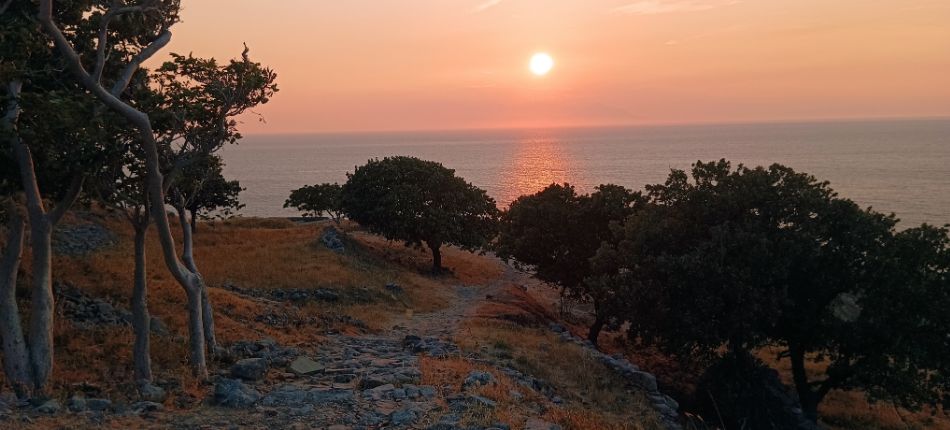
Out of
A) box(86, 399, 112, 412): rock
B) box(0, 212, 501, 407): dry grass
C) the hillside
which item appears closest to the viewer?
box(86, 399, 112, 412): rock

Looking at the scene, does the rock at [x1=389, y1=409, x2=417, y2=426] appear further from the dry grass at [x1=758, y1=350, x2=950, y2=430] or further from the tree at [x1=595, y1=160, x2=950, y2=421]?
the dry grass at [x1=758, y1=350, x2=950, y2=430]

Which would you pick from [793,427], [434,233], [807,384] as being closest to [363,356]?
[793,427]

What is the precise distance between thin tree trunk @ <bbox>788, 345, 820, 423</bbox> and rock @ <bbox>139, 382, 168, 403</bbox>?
26124mm

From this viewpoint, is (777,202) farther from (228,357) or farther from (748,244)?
(228,357)

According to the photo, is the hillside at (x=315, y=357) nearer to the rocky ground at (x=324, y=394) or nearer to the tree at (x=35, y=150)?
the rocky ground at (x=324, y=394)

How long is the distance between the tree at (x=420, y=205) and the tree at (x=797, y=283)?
2464 centimetres

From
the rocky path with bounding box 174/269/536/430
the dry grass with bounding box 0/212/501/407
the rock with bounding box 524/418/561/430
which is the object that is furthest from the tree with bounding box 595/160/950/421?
the dry grass with bounding box 0/212/501/407

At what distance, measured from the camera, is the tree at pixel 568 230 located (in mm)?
38906

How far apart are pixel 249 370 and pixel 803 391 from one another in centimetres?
2438

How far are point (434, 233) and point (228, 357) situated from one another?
33503 millimetres

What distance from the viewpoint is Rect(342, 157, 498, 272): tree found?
51.4m

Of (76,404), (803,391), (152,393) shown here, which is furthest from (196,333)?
(803,391)

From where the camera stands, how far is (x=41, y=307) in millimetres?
14359

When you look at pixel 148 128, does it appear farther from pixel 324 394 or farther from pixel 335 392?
pixel 335 392
